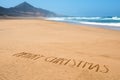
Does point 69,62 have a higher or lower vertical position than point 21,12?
higher

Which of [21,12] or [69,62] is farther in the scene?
[21,12]

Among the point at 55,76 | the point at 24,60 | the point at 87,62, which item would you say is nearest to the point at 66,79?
the point at 55,76

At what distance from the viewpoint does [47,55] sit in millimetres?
4699

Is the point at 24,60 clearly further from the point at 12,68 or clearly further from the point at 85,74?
the point at 85,74

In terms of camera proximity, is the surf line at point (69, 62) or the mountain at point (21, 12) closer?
the surf line at point (69, 62)

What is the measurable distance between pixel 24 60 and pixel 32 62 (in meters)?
0.27

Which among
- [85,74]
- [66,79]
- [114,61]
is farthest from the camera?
[114,61]

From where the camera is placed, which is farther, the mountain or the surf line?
the mountain

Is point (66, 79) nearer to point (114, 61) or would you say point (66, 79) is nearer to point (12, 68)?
point (12, 68)

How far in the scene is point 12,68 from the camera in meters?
3.66

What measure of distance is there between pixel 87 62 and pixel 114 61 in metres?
0.79

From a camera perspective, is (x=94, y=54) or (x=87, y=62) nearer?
(x=87, y=62)

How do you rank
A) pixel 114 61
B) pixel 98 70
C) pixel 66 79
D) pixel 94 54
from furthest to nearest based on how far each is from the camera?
1. pixel 94 54
2. pixel 114 61
3. pixel 98 70
4. pixel 66 79

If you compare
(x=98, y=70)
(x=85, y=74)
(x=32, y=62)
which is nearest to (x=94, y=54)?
(x=98, y=70)
